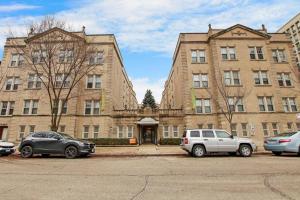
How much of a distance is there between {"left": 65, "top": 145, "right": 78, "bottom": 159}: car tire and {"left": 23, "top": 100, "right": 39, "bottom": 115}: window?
607 inches

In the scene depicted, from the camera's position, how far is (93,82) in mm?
27469

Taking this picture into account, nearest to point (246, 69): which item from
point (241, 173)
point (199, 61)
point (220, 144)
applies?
point (199, 61)

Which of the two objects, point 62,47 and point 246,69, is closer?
point 62,47

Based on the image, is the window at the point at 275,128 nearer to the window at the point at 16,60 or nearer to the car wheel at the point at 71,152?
the car wheel at the point at 71,152

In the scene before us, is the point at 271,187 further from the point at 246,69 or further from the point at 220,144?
the point at 246,69

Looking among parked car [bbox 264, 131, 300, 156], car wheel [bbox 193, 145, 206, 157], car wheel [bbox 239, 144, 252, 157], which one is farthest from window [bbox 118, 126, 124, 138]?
parked car [bbox 264, 131, 300, 156]

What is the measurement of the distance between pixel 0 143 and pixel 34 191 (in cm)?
1154

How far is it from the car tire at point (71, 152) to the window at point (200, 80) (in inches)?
712

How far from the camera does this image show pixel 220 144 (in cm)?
1402

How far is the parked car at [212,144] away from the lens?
45.9 ft

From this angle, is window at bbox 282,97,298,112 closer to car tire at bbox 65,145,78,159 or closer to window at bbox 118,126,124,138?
window at bbox 118,126,124,138

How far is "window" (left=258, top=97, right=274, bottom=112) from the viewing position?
25.7 meters

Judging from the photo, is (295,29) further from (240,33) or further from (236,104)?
(236,104)

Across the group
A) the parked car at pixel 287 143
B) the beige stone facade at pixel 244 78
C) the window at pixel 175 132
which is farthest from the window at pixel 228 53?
the parked car at pixel 287 143
